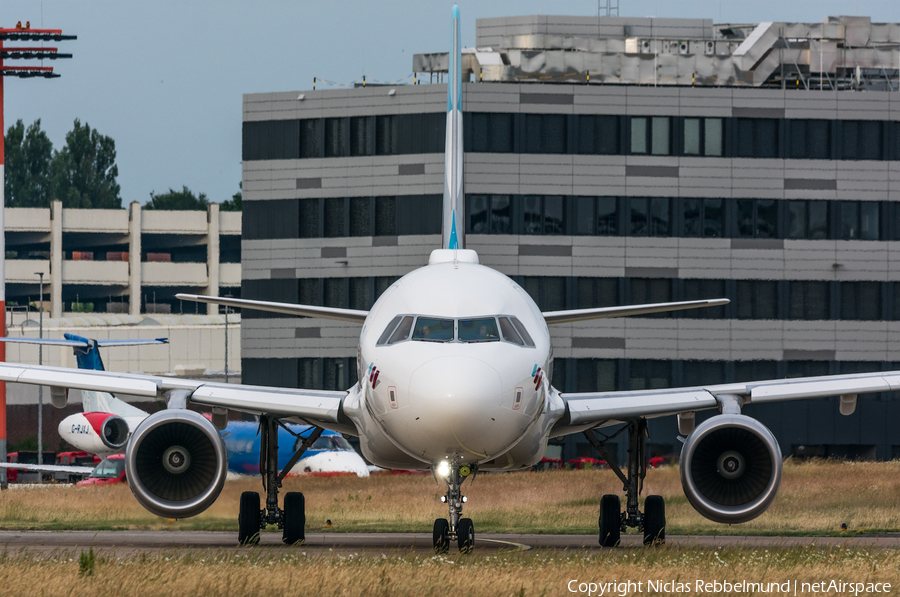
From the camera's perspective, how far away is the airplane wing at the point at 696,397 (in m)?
18.9

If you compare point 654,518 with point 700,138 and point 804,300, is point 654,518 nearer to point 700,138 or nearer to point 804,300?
point 700,138

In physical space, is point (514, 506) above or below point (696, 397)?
below

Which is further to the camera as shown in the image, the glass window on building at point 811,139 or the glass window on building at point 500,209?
the glass window on building at point 811,139

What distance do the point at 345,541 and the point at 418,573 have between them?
856 cm

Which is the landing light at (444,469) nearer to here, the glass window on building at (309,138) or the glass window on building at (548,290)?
the glass window on building at (548,290)

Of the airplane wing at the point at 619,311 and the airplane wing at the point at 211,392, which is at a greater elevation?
the airplane wing at the point at 619,311

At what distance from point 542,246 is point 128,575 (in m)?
47.0

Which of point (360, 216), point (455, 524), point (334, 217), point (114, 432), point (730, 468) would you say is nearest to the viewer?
point (455, 524)

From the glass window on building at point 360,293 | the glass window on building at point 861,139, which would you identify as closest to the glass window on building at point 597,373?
the glass window on building at point 360,293

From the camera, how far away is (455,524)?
16.8 m

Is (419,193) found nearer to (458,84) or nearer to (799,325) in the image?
(799,325)

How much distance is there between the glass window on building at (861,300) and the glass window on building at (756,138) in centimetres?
759

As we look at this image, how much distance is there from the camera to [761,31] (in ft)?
218

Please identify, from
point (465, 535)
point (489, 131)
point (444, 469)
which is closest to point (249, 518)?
point (465, 535)
